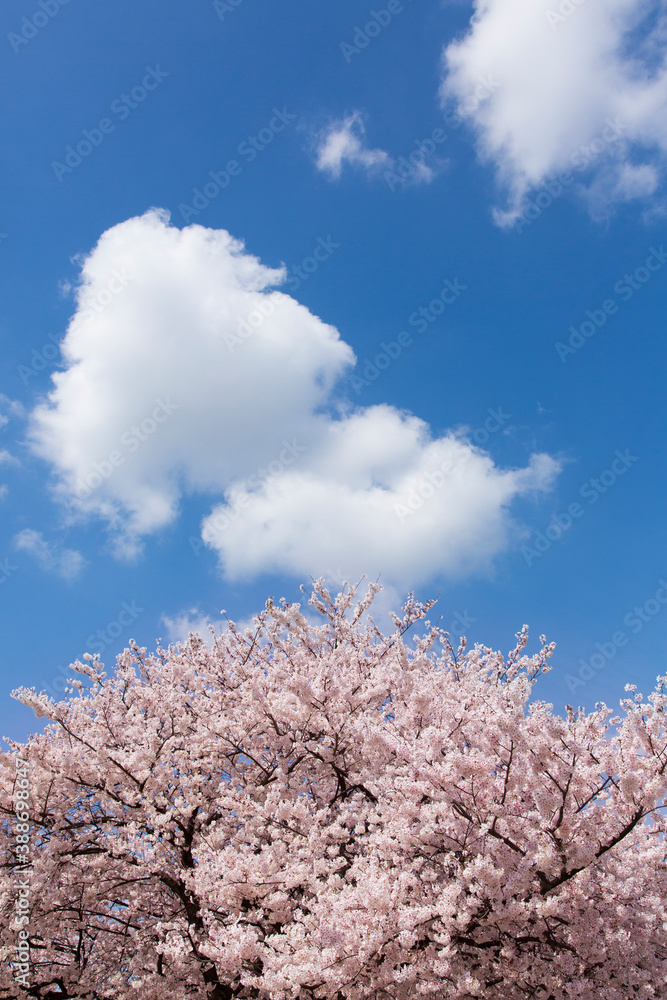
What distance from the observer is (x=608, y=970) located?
669 cm

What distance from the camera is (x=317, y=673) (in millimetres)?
9625

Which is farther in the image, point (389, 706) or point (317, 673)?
point (317, 673)

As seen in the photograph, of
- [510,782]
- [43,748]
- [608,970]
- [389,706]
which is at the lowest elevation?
[608,970]

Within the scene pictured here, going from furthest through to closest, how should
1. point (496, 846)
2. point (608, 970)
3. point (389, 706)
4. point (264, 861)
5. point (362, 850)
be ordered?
1. point (389, 706)
2. point (362, 850)
3. point (264, 861)
4. point (608, 970)
5. point (496, 846)

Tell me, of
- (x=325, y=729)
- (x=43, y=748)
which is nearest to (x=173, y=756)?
(x=43, y=748)

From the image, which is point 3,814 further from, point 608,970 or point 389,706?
point 608,970

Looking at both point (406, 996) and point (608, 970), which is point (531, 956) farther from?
point (406, 996)

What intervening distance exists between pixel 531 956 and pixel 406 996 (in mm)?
1558

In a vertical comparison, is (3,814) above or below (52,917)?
above

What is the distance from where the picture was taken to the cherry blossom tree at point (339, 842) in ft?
19.6

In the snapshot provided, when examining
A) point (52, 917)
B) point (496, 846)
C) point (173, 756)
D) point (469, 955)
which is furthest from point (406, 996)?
point (52, 917)

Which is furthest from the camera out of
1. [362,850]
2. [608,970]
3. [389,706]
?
[389,706]

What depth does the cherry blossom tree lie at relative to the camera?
19.6ft

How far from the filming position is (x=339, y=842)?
8805 mm
